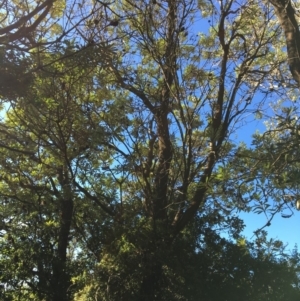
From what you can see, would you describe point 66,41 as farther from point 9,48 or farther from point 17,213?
point 17,213

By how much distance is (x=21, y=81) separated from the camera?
5176mm

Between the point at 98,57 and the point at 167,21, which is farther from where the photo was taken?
the point at 167,21

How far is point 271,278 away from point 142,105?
3.95 m

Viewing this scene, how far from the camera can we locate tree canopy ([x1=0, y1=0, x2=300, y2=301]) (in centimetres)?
692

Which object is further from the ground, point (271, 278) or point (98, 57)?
point (98, 57)

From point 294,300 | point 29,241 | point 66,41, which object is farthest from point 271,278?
point 66,41

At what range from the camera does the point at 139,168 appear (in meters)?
7.59

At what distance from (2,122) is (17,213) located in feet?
5.65

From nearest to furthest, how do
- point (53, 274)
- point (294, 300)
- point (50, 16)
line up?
point (50, 16), point (294, 300), point (53, 274)

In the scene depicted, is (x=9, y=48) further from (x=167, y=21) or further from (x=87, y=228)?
(x=87, y=228)

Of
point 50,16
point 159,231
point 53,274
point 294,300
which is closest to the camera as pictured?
point 50,16

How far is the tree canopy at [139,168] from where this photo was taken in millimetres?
6918

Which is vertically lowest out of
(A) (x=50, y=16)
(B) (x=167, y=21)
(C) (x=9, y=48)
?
(C) (x=9, y=48)

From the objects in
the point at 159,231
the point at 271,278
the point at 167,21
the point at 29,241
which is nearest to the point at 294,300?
the point at 271,278
